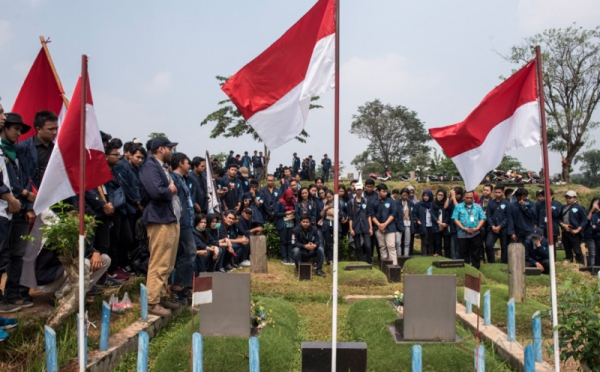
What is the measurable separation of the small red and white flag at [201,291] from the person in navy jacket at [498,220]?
941 centimetres

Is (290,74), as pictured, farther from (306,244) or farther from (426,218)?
(426,218)

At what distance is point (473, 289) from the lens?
205 inches

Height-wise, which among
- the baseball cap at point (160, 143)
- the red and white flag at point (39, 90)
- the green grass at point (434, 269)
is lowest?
the green grass at point (434, 269)

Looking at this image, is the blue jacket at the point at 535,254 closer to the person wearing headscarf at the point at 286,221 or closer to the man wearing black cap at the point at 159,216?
the person wearing headscarf at the point at 286,221

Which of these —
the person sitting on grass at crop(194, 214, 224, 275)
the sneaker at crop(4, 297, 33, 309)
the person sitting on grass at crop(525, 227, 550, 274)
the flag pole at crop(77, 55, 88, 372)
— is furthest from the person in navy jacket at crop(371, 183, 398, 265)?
the flag pole at crop(77, 55, 88, 372)

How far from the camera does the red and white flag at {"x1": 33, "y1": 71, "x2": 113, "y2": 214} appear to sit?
15.6 feet

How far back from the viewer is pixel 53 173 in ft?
15.7

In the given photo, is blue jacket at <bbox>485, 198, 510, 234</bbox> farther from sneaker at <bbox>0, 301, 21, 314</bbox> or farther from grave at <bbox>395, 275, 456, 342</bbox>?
sneaker at <bbox>0, 301, 21, 314</bbox>

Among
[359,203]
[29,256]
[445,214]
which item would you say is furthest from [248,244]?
[29,256]

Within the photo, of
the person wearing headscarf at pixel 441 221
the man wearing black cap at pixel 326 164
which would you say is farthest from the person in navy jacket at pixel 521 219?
the man wearing black cap at pixel 326 164

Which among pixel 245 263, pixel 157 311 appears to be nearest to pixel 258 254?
pixel 245 263

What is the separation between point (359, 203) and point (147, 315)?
7323 mm

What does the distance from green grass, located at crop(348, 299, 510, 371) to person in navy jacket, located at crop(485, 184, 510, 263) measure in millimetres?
6344

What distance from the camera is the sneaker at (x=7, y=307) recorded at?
522 cm
